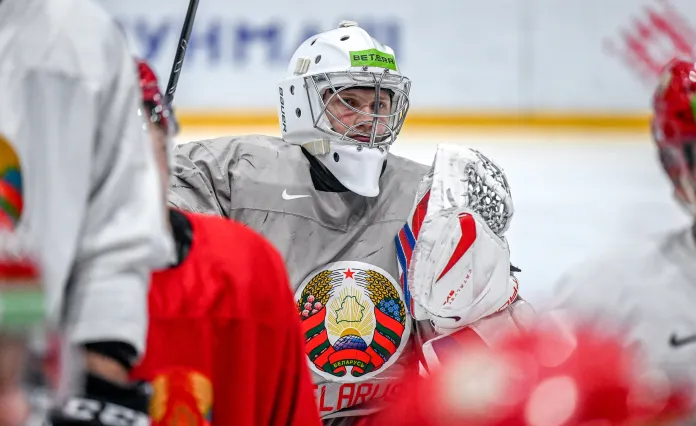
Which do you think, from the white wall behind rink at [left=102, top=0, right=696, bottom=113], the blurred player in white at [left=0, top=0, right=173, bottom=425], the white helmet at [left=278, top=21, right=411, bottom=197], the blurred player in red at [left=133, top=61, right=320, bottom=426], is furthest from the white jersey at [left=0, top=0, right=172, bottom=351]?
the white wall behind rink at [left=102, top=0, right=696, bottom=113]

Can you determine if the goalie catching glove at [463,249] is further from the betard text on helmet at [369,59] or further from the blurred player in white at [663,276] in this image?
the blurred player in white at [663,276]

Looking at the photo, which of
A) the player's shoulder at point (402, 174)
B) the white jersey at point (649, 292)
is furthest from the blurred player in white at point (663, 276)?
the player's shoulder at point (402, 174)

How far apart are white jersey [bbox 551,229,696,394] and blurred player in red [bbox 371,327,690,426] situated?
10.9 inches

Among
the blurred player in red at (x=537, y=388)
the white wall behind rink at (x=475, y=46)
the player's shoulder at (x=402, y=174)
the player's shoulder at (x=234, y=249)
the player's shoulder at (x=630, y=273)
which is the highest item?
the white wall behind rink at (x=475, y=46)

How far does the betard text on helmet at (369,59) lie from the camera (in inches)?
104

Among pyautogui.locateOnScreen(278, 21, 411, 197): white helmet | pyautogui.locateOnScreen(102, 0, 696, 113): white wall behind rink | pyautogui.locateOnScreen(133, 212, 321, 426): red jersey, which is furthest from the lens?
pyautogui.locateOnScreen(102, 0, 696, 113): white wall behind rink

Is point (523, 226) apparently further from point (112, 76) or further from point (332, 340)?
point (112, 76)

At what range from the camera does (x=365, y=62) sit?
8.68 ft

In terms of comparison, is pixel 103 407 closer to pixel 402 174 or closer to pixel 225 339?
pixel 225 339

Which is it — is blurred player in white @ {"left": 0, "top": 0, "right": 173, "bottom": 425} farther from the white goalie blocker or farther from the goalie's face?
the goalie's face

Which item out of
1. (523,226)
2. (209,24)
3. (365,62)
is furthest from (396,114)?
(209,24)

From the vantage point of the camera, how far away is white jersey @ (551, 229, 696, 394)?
1.02m

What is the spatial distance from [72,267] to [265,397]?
0.42 m

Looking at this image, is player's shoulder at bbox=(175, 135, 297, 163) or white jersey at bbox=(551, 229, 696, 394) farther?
player's shoulder at bbox=(175, 135, 297, 163)
